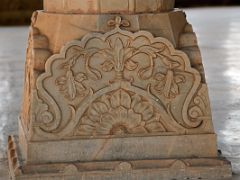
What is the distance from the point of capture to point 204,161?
12.1ft

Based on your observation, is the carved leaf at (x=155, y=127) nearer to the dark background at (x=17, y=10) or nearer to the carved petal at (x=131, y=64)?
the carved petal at (x=131, y=64)

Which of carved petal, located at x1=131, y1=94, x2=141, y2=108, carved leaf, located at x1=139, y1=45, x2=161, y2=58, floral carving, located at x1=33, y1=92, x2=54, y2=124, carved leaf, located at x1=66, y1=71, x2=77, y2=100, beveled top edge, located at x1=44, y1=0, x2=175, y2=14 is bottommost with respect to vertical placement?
floral carving, located at x1=33, y1=92, x2=54, y2=124

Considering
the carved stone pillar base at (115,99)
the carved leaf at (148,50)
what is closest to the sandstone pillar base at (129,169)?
the carved stone pillar base at (115,99)

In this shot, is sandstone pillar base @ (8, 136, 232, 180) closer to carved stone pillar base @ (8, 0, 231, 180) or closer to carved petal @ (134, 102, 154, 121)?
carved stone pillar base @ (8, 0, 231, 180)

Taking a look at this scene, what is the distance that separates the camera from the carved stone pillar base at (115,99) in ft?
11.7

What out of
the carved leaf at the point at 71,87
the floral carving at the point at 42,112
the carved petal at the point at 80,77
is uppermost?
the carved petal at the point at 80,77

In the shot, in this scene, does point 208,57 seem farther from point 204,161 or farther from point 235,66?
point 204,161

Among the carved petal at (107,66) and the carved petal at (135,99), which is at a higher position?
the carved petal at (107,66)

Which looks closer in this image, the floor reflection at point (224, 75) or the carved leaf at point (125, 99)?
the carved leaf at point (125, 99)

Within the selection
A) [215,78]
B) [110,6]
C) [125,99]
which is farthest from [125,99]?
[215,78]

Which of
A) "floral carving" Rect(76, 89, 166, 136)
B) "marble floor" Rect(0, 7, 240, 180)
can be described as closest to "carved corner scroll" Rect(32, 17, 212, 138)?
"floral carving" Rect(76, 89, 166, 136)

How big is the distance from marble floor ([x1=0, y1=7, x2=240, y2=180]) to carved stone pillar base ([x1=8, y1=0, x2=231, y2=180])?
1.07ft

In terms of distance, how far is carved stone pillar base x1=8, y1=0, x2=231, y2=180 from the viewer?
3566 mm

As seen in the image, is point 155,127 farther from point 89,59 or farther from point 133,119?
point 89,59
